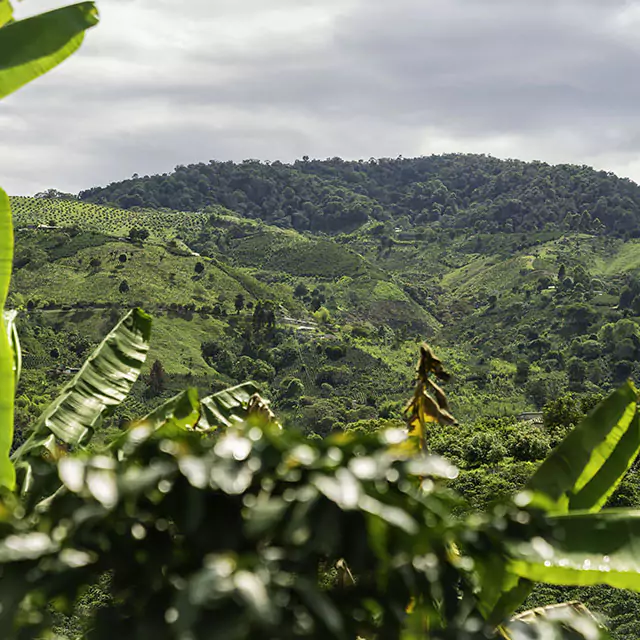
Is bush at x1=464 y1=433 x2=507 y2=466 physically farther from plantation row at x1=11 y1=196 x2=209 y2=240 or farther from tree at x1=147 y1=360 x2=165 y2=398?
plantation row at x1=11 y1=196 x2=209 y2=240

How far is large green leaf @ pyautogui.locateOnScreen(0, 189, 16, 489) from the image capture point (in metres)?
3.49

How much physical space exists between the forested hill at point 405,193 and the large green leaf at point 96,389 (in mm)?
114094

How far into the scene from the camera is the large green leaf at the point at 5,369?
3486mm

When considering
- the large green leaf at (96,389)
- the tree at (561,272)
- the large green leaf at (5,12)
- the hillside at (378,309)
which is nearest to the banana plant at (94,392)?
the large green leaf at (96,389)

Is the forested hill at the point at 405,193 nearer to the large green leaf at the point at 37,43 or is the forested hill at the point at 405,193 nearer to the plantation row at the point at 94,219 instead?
the plantation row at the point at 94,219

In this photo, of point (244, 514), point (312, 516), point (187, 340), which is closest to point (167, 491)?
point (244, 514)

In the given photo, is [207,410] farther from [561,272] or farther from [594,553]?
[561,272]

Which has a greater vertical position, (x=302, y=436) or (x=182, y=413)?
(x=302, y=436)

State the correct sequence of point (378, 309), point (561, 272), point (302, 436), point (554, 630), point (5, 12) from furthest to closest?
point (561, 272) < point (378, 309) < point (5, 12) < point (554, 630) < point (302, 436)

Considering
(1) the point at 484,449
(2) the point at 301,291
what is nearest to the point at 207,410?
(1) the point at 484,449

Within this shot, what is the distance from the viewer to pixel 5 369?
12.3 ft

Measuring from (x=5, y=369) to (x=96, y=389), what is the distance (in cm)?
73

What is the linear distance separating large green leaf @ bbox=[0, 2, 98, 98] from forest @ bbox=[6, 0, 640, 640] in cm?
1

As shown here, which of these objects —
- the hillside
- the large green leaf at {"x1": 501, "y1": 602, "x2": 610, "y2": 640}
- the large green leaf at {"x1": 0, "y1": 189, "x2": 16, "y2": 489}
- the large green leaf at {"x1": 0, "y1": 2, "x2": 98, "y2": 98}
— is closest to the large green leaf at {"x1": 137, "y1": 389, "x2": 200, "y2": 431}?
the large green leaf at {"x1": 0, "y1": 189, "x2": 16, "y2": 489}
